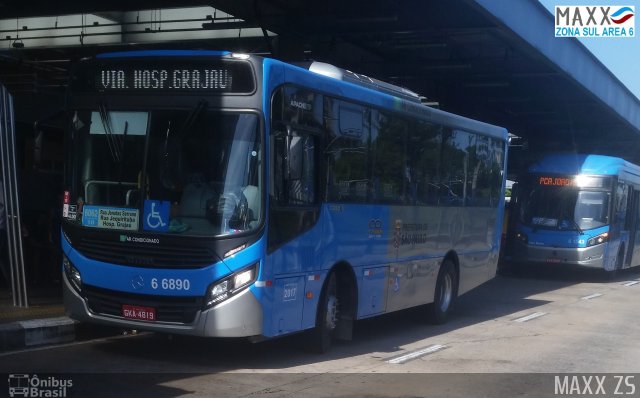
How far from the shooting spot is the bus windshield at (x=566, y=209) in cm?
2561

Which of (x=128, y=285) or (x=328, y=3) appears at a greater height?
(x=328, y=3)

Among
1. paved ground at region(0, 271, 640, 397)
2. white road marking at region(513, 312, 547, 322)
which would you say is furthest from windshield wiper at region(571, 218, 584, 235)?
paved ground at region(0, 271, 640, 397)

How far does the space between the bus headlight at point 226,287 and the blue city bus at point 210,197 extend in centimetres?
1

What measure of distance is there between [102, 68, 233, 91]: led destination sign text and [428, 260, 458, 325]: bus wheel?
668 cm

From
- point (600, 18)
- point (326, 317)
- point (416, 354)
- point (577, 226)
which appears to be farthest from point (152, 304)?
point (577, 226)

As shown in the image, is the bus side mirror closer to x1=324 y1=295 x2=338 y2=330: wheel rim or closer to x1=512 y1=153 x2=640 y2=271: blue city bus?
x1=324 y1=295 x2=338 y2=330: wheel rim

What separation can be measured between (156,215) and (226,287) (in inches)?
42.5

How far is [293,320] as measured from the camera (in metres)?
10.1

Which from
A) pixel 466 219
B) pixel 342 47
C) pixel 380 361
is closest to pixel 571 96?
pixel 342 47

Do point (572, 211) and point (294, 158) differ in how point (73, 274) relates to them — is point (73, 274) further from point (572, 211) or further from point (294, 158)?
point (572, 211)

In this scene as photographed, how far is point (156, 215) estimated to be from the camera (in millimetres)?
9547

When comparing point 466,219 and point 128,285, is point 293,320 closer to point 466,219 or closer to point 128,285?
point 128,285

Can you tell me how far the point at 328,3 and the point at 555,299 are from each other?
27.9 ft

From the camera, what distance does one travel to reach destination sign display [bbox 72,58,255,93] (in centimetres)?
962
